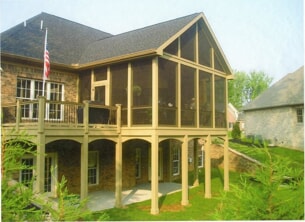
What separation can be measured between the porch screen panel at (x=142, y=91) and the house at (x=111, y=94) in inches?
1.3

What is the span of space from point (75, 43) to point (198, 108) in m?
5.74

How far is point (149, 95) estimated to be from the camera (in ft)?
29.2

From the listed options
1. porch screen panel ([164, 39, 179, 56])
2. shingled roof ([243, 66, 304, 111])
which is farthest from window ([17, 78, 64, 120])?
shingled roof ([243, 66, 304, 111])

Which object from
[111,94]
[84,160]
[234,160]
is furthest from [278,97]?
[84,160]

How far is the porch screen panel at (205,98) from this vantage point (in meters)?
10.8

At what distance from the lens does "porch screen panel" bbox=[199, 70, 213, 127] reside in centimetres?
1080

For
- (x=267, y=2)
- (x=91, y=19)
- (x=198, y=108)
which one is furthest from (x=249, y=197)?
(x=198, y=108)

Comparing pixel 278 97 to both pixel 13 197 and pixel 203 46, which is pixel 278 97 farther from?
pixel 13 197

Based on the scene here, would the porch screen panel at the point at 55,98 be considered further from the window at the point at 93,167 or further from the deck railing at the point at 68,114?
the window at the point at 93,167

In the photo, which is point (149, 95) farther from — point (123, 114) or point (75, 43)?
point (75, 43)

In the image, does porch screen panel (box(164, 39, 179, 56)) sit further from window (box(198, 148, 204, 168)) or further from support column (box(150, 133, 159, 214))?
window (box(198, 148, 204, 168))

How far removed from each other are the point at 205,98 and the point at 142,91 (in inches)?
129

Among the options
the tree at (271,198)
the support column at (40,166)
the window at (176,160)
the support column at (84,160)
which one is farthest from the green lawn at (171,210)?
the tree at (271,198)

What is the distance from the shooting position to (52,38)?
35.6 ft
